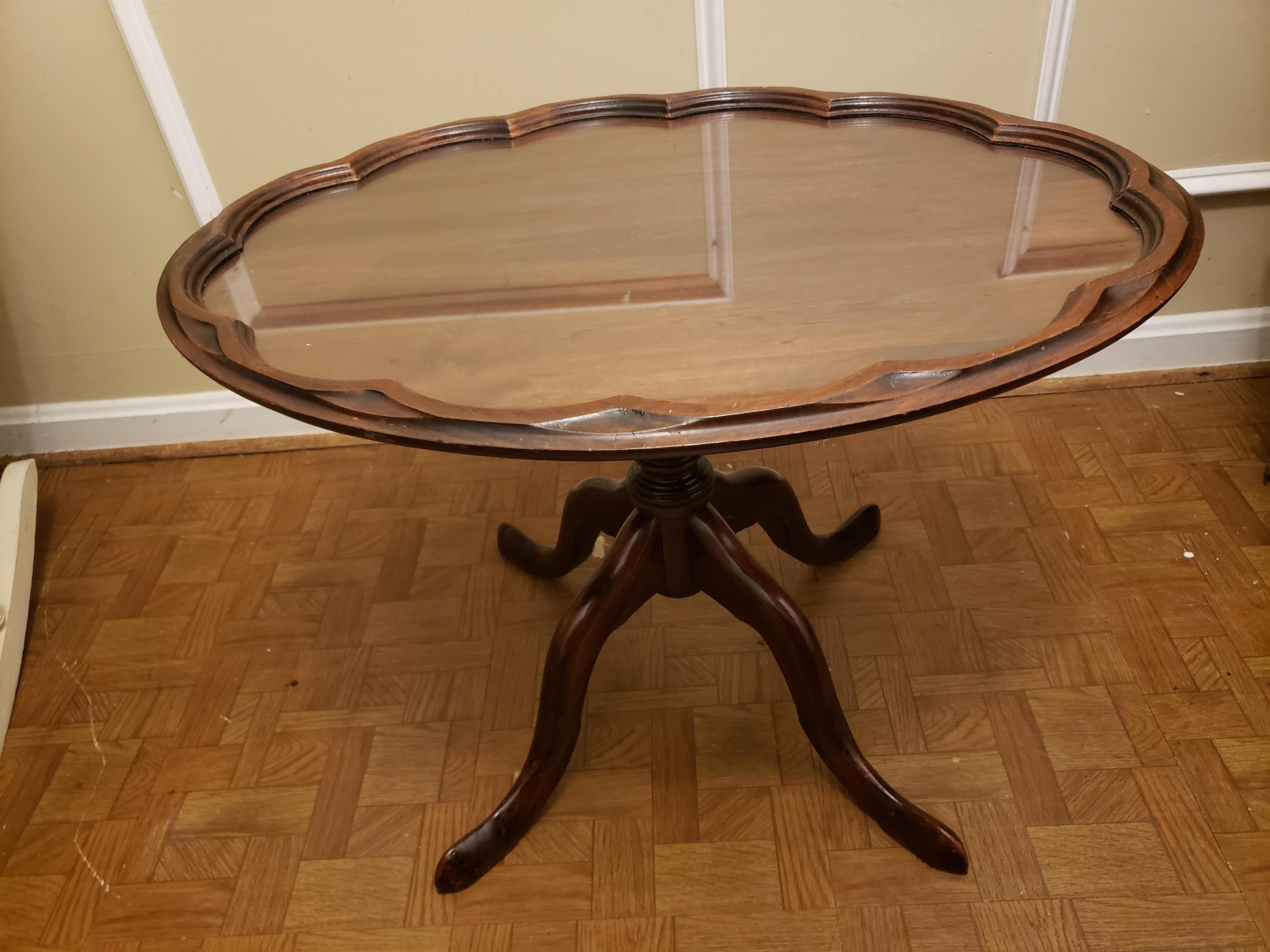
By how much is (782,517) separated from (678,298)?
62 centimetres

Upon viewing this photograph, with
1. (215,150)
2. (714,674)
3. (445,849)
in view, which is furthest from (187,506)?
(714,674)

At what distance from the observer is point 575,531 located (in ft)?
4.98

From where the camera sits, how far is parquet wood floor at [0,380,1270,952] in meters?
1.16

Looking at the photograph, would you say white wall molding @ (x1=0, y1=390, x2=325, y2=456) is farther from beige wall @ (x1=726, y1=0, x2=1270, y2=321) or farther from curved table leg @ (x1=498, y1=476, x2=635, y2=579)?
beige wall @ (x1=726, y1=0, x2=1270, y2=321)

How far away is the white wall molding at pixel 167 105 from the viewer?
1.63m

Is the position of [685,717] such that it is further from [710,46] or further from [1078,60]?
[1078,60]

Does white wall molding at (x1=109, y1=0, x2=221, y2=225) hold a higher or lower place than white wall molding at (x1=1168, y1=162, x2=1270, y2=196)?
higher

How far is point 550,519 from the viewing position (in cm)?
179

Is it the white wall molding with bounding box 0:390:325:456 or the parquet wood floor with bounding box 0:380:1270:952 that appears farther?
the white wall molding with bounding box 0:390:325:456

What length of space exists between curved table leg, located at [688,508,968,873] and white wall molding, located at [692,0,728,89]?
0.85 m

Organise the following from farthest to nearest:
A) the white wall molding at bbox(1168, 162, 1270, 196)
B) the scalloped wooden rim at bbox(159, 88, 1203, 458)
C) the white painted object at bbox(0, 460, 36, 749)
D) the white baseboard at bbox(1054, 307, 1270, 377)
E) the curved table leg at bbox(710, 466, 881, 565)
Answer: the white baseboard at bbox(1054, 307, 1270, 377)
the white wall molding at bbox(1168, 162, 1270, 196)
the white painted object at bbox(0, 460, 36, 749)
the curved table leg at bbox(710, 466, 881, 565)
the scalloped wooden rim at bbox(159, 88, 1203, 458)

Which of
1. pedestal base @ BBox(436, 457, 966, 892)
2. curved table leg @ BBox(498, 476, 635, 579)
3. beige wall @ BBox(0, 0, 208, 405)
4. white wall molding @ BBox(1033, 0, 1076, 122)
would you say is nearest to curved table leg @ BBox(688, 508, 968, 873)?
pedestal base @ BBox(436, 457, 966, 892)

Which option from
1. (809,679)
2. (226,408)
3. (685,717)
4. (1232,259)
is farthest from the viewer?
(226,408)

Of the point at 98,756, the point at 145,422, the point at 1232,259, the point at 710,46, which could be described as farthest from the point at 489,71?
the point at 1232,259
